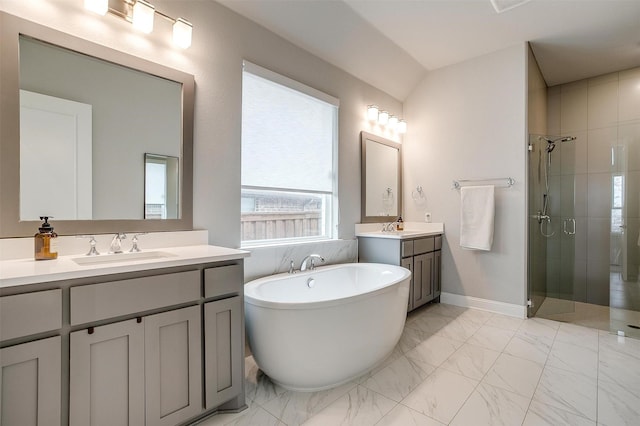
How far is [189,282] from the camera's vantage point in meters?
1.51

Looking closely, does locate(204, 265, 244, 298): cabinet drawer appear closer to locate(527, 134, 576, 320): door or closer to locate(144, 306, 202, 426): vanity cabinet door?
locate(144, 306, 202, 426): vanity cabinet door

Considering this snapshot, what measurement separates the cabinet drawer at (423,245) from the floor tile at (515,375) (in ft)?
3.87

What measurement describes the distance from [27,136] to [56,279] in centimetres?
78

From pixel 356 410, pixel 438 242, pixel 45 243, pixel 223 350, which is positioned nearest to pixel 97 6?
pixel 45 243

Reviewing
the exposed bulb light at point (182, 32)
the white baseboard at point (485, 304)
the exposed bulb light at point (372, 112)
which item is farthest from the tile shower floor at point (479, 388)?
the exposed bulb light at point (372, 112)

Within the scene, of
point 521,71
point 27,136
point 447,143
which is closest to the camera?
point 27,136

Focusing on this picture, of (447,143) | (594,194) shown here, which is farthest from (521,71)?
(594,194)

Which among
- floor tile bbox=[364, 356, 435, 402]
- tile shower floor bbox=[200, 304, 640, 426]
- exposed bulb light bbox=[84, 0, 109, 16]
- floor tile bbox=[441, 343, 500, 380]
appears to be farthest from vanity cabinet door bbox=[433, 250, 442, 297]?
exposed bulb light bbox=[84, 0, 109, 16]

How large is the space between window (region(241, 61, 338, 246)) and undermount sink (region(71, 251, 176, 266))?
0.76 metres

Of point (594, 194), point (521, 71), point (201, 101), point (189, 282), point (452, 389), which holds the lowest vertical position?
point (452, 389)

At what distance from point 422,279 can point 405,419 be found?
1824mm

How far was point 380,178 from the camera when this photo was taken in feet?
11.8

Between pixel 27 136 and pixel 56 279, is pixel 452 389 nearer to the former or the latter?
pixel 56 279

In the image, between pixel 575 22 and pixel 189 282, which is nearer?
pixel 189 282
